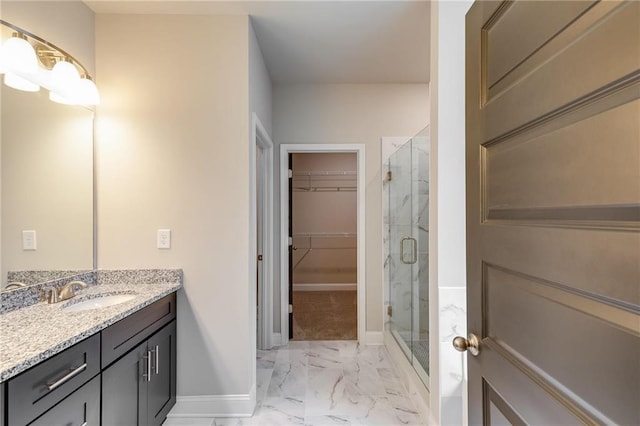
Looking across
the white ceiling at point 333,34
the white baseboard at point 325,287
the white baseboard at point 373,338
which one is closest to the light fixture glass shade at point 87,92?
the white ceiling at point 333,34

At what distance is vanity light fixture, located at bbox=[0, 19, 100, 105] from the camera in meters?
1.52

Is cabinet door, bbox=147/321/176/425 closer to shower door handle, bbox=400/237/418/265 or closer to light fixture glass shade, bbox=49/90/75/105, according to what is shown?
light fixture glass shade, bbox=49/90/75/105

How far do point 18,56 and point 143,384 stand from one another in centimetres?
173

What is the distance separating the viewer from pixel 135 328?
1633 mm

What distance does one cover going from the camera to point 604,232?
55cm

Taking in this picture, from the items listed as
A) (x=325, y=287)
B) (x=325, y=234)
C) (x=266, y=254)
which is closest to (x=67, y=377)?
(x=266, y=254)

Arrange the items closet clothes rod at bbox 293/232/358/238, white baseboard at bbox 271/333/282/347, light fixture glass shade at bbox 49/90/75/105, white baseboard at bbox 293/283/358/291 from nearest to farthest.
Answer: light fixture glass shade at bbox 49/90/75/105, white baseboard at bbox 271/333/282/347, closet clothes rod at bbox 293/232/358/238, white baseboard at bbox 293/283/358/291

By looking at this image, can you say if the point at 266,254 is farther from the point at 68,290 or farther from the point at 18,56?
the point at 18,56

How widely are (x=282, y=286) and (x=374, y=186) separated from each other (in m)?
1.38

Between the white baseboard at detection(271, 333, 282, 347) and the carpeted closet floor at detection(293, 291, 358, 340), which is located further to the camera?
the carpeted closet floor at detection(293, 291, 358, 340)

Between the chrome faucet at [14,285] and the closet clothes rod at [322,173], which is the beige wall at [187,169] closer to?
the chrome faucet at [14,285]

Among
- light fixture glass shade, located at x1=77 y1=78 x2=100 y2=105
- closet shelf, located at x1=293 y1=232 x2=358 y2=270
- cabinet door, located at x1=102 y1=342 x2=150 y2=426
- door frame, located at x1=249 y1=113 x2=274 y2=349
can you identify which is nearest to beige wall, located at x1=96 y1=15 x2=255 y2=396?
light fixture glass shade, located at x1=77 y1=78 x2=100 y2=105

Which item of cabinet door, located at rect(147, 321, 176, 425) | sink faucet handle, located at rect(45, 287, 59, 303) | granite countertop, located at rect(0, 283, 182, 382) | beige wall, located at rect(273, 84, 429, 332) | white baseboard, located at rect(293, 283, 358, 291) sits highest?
beige wall, located at rect(273, 84, 429, 332)

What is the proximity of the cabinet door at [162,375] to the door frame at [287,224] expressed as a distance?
4.35 feet
